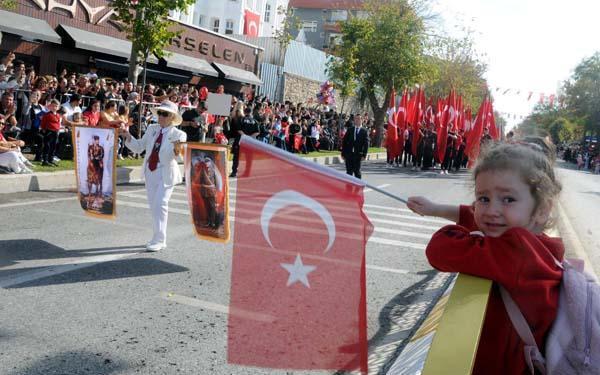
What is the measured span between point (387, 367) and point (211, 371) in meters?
1.20

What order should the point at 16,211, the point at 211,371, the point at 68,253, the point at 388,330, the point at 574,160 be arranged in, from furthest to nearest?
the point at 574,160
the point at 16,211
the point at 68,253
the point at 388,330
the point at 211,371

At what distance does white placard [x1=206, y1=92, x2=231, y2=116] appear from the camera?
19.8 metres

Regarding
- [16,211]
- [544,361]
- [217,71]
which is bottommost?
[16,211]

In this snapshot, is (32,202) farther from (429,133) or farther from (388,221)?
(429,133)

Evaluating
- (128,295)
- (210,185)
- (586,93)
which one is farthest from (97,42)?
(586,93)

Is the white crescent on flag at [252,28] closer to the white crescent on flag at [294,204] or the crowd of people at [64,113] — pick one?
the crowd of people at [64,113]

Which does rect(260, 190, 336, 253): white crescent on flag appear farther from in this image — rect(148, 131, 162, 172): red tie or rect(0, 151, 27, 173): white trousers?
rect(0, 151, 27, 173): white trousers

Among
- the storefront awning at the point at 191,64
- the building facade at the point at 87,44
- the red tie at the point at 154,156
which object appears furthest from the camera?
the storefront awning at the point at 191,64

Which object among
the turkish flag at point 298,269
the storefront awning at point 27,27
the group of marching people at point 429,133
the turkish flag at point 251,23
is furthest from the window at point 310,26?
Result: the turkish flag at point 298,269

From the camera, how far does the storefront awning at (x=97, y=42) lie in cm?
2347

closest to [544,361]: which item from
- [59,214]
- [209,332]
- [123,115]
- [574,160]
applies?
[209,332]

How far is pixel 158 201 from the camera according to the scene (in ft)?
23.4

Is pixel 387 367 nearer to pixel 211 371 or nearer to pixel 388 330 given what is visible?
pixel 388 330

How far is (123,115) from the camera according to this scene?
1548 cm
